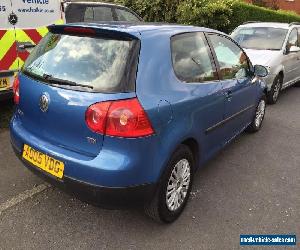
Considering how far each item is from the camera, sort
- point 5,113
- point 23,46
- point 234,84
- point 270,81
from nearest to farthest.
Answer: point 234,84
point 23,46
point 5,113
point 270,81

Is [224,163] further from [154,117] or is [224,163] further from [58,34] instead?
[58,34]

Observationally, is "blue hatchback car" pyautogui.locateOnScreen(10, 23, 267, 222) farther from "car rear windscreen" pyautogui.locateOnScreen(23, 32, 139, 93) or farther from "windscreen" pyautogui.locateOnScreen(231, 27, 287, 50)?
"windscreen" pyautogui.locateOnScreen(231, 27, 287, 50)

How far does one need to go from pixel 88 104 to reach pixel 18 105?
0.96 m

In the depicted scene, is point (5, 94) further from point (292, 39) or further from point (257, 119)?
point (292, 39)

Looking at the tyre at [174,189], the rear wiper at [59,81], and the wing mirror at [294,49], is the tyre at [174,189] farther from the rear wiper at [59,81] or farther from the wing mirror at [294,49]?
the wing mirror at [294,49]

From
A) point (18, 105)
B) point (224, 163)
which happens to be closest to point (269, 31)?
point (224, 163)

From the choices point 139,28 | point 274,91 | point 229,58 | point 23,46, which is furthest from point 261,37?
point 139,28

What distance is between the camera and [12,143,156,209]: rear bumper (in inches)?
105

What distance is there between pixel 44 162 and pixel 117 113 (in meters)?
0.77

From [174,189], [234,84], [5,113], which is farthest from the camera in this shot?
[5,113]

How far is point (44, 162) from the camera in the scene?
9.55 ft

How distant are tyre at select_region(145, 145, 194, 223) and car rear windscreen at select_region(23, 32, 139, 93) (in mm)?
790

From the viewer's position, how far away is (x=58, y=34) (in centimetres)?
320

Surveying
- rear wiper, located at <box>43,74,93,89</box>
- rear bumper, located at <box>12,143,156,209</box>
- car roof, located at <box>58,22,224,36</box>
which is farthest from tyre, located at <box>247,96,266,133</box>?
rear wiper, located at <box>43,74,93,89</box>
